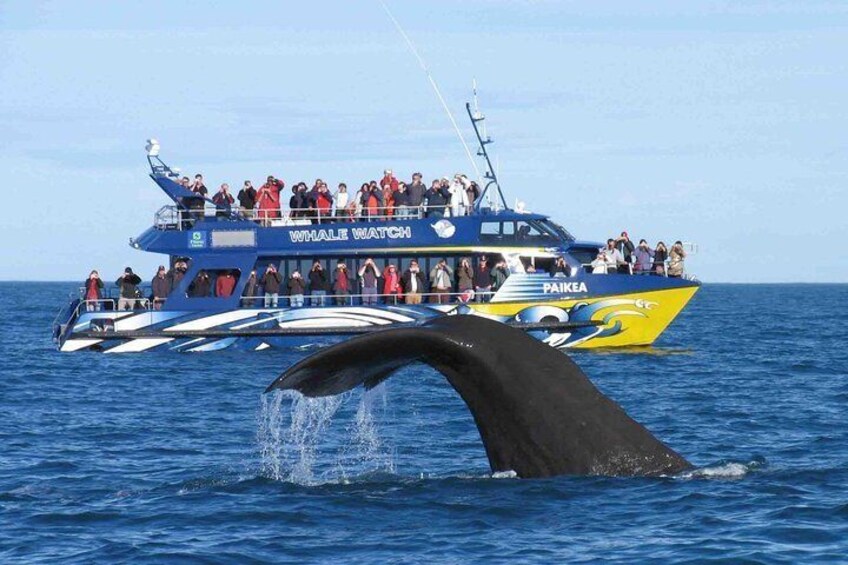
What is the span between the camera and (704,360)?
35781 mm

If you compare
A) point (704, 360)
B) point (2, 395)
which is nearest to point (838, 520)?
point (2, 395)

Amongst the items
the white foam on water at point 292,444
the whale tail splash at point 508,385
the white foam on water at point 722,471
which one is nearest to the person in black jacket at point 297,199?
the white foam on water at point 292,444

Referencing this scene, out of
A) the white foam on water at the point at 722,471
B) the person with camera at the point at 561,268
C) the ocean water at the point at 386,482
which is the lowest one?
the ocean water at the point at 386,482

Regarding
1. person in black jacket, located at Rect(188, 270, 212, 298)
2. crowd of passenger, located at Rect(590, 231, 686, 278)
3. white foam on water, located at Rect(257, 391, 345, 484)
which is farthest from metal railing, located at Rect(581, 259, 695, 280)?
white foam on water, located at Rect(257, 391, 345, 484)

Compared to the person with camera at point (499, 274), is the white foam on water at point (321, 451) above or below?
below

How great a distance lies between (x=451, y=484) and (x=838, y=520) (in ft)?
11.2

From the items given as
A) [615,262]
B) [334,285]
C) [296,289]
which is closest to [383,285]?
[334,285]

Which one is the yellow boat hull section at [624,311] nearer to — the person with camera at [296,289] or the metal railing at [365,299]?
the metal railing at [365,299]

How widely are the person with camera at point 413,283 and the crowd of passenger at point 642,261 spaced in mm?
4018

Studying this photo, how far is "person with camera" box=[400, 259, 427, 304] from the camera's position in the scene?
1437 inches

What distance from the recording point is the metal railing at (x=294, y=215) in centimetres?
3734

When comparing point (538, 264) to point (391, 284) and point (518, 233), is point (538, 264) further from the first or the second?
point (391, 284)

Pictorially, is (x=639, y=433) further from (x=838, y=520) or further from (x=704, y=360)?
(x=704, y=360)

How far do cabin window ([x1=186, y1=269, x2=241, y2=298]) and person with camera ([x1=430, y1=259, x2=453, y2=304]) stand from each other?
4.62 m
